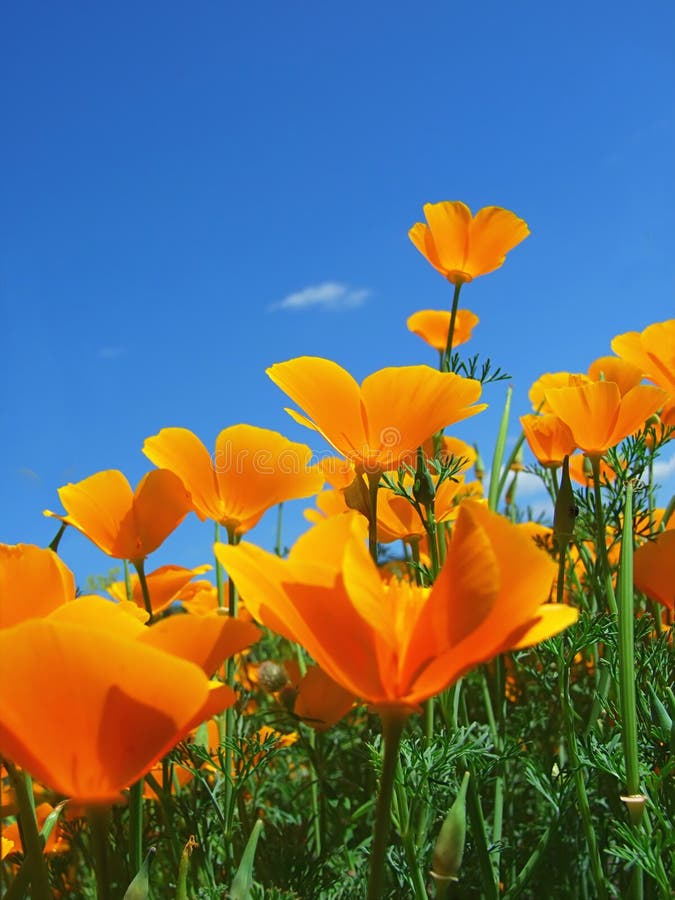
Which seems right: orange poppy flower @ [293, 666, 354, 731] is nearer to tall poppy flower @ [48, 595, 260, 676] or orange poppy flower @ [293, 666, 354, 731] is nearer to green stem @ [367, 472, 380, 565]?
green stem @ [367, 472, 380, 565]

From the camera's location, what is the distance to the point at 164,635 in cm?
49

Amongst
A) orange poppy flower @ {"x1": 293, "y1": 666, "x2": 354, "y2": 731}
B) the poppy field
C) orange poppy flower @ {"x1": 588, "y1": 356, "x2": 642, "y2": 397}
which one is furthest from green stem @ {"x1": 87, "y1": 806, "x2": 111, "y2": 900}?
orange poppy flower @ {"x1": 588, "y1": 356, "x2": 642, "y2": 397}

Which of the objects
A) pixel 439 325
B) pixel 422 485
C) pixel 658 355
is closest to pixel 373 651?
pixel 422 485

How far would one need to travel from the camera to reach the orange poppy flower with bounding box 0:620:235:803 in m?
0.43

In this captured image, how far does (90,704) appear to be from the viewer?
45 cm

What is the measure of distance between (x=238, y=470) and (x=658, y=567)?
51cm

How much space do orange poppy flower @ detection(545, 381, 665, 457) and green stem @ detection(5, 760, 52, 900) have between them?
74 cm

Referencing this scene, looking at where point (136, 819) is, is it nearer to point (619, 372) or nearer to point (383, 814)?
point (383, 814)

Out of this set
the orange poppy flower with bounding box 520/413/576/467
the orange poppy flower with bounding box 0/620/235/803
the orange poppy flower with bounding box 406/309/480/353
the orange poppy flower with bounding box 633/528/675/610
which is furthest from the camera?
the orange poppy flower with bounding box 406/309/480/353

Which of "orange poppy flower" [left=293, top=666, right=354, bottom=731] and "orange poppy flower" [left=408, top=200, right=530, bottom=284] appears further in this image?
"orange poppy flower" [left=408, top=200, right=530, bottom=284]

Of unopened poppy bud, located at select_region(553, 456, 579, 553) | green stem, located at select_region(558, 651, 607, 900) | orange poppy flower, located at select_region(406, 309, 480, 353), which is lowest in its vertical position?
green stem, located at select_region(558, 651, 607, 900)

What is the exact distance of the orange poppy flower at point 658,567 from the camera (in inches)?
39.2

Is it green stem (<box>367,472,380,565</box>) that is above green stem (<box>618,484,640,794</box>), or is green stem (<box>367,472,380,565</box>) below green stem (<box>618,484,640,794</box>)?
above

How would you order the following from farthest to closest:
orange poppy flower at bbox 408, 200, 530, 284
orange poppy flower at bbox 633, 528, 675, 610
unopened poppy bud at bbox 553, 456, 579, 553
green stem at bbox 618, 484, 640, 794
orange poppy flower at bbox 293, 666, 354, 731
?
1. orange poppy flower at bbox 408, 200, 530, 284
2. unopened poppy bud at bbox 553, 456, 579, 553
3. orange poppy flower at bbox 633, 528, 675, 610
4. orange poppy flower at bbox 293, 666, 354, 731
5. green stem at bbox 618, 484, 640, 794
